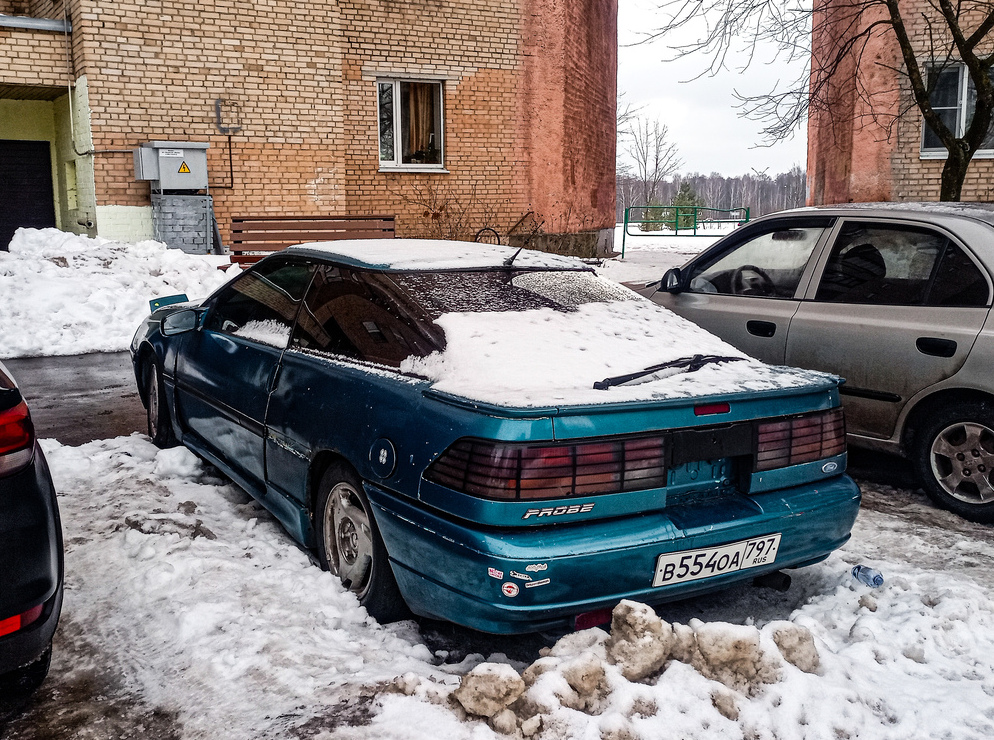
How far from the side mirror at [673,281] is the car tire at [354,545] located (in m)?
3.21

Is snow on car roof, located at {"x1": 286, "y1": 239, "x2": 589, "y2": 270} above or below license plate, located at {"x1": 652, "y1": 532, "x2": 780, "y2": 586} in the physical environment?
above

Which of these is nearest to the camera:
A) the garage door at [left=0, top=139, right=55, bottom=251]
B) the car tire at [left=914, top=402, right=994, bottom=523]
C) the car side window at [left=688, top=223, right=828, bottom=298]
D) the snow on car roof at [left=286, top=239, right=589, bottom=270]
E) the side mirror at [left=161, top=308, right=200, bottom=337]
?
the snow on car roof at [left=286, top=239, right=589, bottom=270]

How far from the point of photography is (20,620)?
100.0 inches

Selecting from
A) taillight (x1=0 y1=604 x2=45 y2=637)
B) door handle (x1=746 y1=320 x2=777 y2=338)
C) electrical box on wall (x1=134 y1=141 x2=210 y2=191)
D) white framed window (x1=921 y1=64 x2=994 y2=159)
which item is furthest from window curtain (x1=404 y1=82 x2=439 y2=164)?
taillight (x1=0 y1=604 x2=45 y2=637)

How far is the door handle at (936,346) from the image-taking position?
15.5 ft

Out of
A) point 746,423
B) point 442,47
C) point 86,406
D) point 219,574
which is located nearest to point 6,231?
point 442,47

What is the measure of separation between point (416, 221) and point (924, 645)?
13.6 m

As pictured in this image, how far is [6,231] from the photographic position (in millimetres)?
16594

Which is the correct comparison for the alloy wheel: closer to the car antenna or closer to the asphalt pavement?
the car antenna

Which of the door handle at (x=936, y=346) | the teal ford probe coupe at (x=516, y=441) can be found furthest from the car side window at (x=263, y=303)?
the door handle at (x=936, y=346)

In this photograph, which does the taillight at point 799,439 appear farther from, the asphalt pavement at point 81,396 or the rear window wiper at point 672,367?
the asphalt pavement at point 81,396

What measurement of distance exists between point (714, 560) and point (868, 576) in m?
1.09

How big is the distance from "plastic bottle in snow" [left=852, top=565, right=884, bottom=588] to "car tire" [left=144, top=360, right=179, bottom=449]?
3.88 metres

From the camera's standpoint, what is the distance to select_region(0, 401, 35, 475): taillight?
256cm
